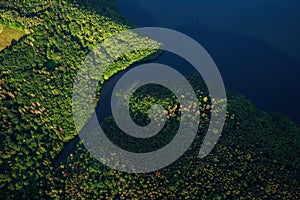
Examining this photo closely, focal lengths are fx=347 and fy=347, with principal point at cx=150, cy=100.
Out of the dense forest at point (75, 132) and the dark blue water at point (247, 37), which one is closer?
the dense forest at point (75, 132)

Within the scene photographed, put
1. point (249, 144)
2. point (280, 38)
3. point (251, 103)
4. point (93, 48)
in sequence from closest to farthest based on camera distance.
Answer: point (249, 144), point (251, 103), point (93, 48), point (280, 38)

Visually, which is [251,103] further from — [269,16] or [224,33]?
[269,16]

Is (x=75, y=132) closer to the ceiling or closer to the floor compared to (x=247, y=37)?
closer to the floor

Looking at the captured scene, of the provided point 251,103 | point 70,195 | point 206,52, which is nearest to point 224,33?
point 206,52

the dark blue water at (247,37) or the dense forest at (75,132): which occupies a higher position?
the dark blue water at (247,37)

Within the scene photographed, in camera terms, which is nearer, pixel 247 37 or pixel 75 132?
pixel 75 132
